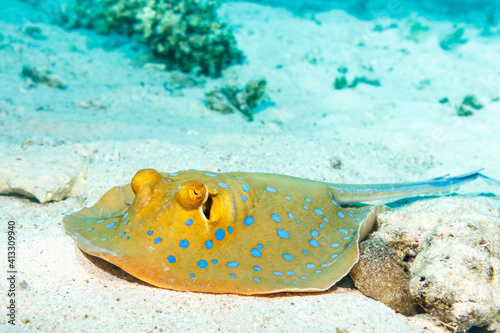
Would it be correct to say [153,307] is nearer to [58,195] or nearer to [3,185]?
[58,195]

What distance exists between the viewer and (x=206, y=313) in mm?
2197

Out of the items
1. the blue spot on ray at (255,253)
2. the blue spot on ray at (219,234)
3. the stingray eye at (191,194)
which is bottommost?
the blue spot on ray at (255,253)

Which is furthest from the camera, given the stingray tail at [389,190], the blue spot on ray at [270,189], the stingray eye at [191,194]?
the stingray tail at [389,190]

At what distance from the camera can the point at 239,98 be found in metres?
7.61

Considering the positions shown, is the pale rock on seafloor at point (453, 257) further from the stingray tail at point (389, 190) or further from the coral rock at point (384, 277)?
the stingray tail at point (389, 190)

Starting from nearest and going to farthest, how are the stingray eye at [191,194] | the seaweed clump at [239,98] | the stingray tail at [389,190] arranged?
1. the stingray eye at [191,194]
2. the stingray tail at [389,190]
3. the seaweed clump at [239,98]

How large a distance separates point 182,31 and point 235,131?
15.2ft

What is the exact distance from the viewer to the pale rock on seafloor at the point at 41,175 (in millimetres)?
3629

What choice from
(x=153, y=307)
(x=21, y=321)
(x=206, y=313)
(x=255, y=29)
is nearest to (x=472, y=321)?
(x=206, y=313)

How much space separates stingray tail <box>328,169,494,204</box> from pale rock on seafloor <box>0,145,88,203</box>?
11.9ft

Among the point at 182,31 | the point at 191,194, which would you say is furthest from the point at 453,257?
the point at 182,31

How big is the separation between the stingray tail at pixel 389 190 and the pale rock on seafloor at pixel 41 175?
3.64m

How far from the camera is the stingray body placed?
2.19m

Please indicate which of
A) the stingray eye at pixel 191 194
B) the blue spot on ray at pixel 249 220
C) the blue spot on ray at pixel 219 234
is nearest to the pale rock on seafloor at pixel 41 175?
the stingray eye at pixel 191 194
